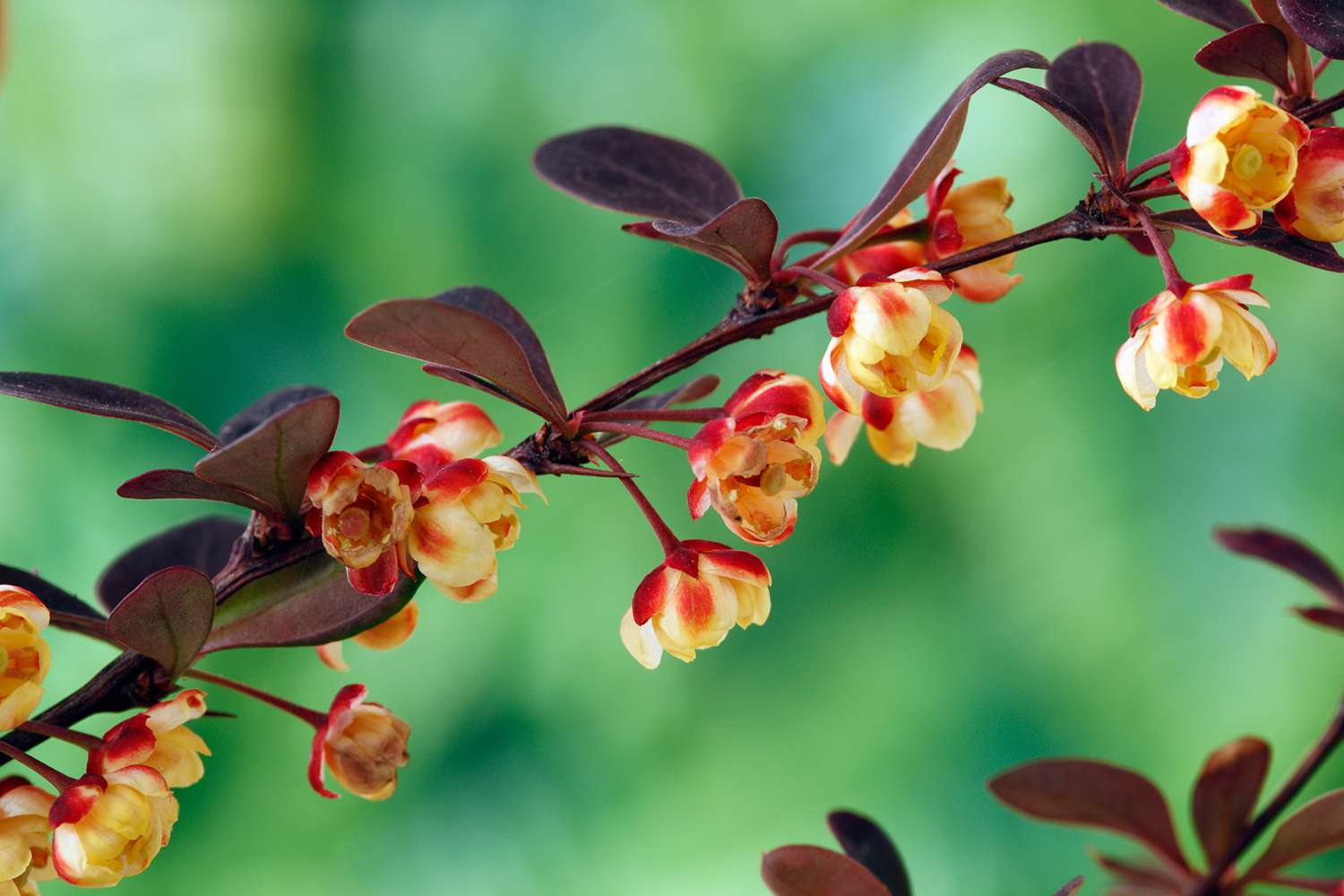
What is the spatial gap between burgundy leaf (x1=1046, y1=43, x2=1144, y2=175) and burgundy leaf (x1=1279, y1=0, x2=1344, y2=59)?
64 millimetres

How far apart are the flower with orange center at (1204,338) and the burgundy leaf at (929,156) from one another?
0.08 m

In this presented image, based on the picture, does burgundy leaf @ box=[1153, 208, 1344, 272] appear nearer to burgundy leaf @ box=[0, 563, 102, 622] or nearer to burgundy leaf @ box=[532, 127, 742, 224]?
burgundy leaf @ box=[532, 127, 742, 224]

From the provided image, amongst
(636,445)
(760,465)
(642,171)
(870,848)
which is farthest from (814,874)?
(636,445)

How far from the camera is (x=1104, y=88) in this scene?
47 cm

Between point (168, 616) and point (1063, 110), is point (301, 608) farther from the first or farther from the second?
point (1063, 110)

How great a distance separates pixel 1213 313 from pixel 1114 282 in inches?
35.7

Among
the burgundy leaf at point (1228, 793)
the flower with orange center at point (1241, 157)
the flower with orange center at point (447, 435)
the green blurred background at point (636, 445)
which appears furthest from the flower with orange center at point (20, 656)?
the green blurred background at point (636, 445)

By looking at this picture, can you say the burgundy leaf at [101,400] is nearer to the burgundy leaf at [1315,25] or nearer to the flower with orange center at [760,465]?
the flower with orange center at [760,465]

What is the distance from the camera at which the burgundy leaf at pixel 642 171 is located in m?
0.50

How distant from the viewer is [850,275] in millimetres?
489

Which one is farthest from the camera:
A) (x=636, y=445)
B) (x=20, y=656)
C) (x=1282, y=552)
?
(x=636, y=445)

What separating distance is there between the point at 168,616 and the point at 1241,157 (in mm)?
375

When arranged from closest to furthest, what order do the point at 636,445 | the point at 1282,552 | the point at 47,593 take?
1. the point at 47,593
2. the point at 1282,552
3. the point at 636,445

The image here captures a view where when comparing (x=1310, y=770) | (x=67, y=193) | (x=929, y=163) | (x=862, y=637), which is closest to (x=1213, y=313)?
(x=929, y=163)
